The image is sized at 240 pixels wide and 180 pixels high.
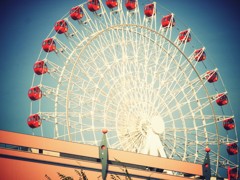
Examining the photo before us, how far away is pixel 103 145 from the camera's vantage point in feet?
70.3

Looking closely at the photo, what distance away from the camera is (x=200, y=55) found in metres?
31.8

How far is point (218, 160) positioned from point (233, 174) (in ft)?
5.45

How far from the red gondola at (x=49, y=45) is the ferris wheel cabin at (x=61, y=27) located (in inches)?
39.0

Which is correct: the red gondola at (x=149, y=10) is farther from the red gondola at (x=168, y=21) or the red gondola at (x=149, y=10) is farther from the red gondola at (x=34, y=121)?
the red gondola at (x=34, y=121)

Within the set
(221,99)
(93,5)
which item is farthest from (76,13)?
(221,99)

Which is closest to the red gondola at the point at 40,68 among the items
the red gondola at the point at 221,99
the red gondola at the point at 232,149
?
the red gondola at the point at 221,99

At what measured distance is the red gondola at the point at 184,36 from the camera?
31.2 metres

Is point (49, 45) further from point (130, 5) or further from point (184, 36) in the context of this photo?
point (184, 36)

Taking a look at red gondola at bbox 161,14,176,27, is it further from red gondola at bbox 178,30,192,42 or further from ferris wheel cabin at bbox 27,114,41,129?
ferris wheel cabin at bbox 27,114,41,129

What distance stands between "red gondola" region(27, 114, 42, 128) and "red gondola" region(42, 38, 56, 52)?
515cm

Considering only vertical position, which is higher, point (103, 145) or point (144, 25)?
point (144, 25)

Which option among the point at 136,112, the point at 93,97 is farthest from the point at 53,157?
the point at 136,112

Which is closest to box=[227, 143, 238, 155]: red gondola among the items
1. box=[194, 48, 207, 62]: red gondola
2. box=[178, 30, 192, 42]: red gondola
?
box=[194, 48, 207, 62]: red gondola

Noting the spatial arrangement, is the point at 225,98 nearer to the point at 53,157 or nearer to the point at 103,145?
the point at 103,145
